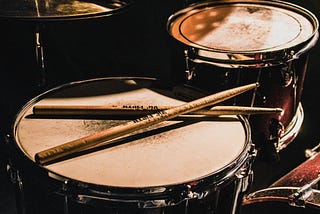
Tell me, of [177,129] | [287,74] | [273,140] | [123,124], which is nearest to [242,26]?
[287,74]

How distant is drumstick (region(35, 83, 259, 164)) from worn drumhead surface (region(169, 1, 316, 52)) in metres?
0.32

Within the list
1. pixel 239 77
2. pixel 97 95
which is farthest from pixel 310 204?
pixel 97 95

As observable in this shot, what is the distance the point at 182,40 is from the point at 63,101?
485 mm

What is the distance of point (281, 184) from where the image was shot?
Result: 133 cm

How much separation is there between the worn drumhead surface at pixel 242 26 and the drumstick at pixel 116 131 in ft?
1.04

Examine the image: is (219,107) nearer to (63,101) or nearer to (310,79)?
(63,101)

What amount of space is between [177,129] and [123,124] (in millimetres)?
154

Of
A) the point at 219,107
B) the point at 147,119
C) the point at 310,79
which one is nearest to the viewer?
the point at 147,119

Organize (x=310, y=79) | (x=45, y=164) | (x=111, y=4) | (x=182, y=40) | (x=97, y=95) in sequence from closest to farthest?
(x=45, y=164) → (x=97, y=95) → (x=182, y=40) → (x=111, y=4) → (x=310, y=79)

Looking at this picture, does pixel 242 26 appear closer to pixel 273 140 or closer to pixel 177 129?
pixel 273 140

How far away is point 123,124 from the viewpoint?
105cm

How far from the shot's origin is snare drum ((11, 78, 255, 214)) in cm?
91

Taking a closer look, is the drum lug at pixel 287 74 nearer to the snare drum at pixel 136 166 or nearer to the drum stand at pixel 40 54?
the snare drum at pixel 136 166

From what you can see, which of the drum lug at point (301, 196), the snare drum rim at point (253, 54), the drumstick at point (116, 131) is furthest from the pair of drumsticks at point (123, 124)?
the drum lug at point (301, 196)
